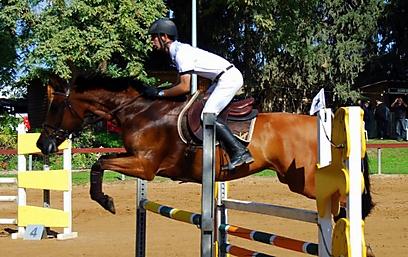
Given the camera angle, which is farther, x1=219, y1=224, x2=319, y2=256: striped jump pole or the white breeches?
the white breeches

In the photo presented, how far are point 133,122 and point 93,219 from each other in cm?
534

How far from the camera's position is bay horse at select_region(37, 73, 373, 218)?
22.8 feet

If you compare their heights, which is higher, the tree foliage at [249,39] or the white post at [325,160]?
the tree foliage at [249,39]

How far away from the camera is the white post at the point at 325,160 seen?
425 centimetres

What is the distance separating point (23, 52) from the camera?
22609 mm

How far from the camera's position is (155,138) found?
710cm

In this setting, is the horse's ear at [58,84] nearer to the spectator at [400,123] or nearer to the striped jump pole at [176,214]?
the striped jump pole at [176,214]

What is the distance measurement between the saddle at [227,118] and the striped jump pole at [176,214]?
0.81 metres

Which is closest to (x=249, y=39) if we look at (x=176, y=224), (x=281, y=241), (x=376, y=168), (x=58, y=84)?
(x=376, y=168)

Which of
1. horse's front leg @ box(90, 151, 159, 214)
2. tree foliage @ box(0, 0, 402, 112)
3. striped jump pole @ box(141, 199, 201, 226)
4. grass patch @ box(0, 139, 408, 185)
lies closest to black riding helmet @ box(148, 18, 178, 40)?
horse's front leg @ box(90, 151, 159, 214)

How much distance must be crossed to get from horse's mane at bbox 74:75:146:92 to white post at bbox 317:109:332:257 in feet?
11.1

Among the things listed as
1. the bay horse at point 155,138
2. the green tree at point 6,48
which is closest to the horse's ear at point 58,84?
the bay horse at point 155,138

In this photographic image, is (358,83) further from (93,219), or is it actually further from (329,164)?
(329,164)

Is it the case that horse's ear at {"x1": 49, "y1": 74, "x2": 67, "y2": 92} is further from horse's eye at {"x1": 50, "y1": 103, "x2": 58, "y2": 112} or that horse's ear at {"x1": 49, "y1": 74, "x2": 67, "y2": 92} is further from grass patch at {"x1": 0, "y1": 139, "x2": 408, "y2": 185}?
grass patch at {"x1": 0, "y1": 139, "x2": 408, "y2": 185}
